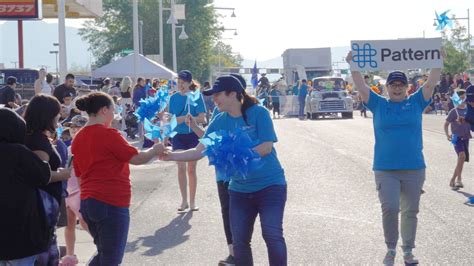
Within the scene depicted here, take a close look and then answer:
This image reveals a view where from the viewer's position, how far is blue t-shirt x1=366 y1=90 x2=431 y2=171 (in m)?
8.24

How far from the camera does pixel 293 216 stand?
11.7 meters

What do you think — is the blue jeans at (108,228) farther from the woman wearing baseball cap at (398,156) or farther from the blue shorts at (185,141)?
the blue shorts at (185,141)

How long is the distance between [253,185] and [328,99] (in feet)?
113

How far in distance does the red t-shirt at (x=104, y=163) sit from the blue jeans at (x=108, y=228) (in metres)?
0.06

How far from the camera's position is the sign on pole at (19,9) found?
2805 cm

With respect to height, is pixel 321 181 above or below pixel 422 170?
below

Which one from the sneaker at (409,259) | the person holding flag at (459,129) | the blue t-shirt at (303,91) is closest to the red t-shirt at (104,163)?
the sneaker at (409,259)

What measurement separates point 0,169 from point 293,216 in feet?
21.9

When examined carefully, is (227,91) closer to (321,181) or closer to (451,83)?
(321,181)

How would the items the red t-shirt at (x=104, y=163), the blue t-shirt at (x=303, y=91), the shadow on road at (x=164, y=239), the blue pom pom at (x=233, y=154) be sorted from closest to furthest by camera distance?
the blue pom pom at (x=233, y=154) < the red t-shirt at (x=104, y=163) < the shadow on road at (x=164, y=239) < the blue t-shirt at (x=303, y=91)

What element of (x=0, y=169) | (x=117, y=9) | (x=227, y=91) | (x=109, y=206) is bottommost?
(x=109, y=206)

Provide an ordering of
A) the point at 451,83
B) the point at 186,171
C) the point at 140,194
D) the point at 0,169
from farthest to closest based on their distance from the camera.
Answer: the point at 451,83, the point at 140,194, the point at 186,171, the point at 0,169

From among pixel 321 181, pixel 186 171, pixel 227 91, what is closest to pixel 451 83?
pixel 321 181

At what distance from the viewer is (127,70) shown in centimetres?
3045
